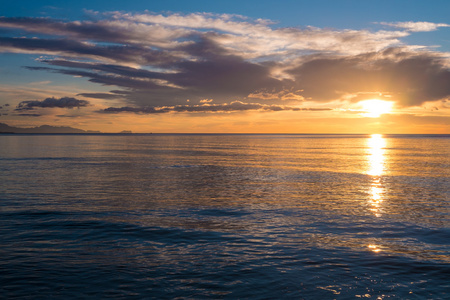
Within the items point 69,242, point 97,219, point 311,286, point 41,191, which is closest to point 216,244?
point 311,286

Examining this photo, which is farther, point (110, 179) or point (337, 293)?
A: point (110, 179)

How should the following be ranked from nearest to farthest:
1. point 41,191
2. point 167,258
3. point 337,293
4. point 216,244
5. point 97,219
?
point 337,293
point 167,258
point 216,244
point 97,219
point 41,191

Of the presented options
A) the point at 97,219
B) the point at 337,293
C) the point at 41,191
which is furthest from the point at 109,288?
the point at 41,191

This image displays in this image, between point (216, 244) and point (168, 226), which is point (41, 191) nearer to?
point (168, 226)

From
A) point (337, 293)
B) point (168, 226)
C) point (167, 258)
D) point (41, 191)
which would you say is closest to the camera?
point (337, 293)

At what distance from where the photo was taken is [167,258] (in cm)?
1401

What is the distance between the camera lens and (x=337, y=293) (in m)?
11.1

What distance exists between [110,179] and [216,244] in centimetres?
2492

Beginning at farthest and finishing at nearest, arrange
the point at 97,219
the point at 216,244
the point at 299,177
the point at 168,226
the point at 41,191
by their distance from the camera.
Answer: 1. the point at 299,177
2. the point at 41,191
3. the point at 97,219
4. the point at 168,226
5. the point at 216,244

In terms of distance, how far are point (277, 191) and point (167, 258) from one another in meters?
18.7

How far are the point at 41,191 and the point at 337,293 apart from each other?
26097mm

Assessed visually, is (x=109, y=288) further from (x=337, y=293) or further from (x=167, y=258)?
(x=337, y=293)

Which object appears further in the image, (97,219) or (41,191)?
(41,191)

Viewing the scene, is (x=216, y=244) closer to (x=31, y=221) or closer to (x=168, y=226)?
(x=168, y=226)
